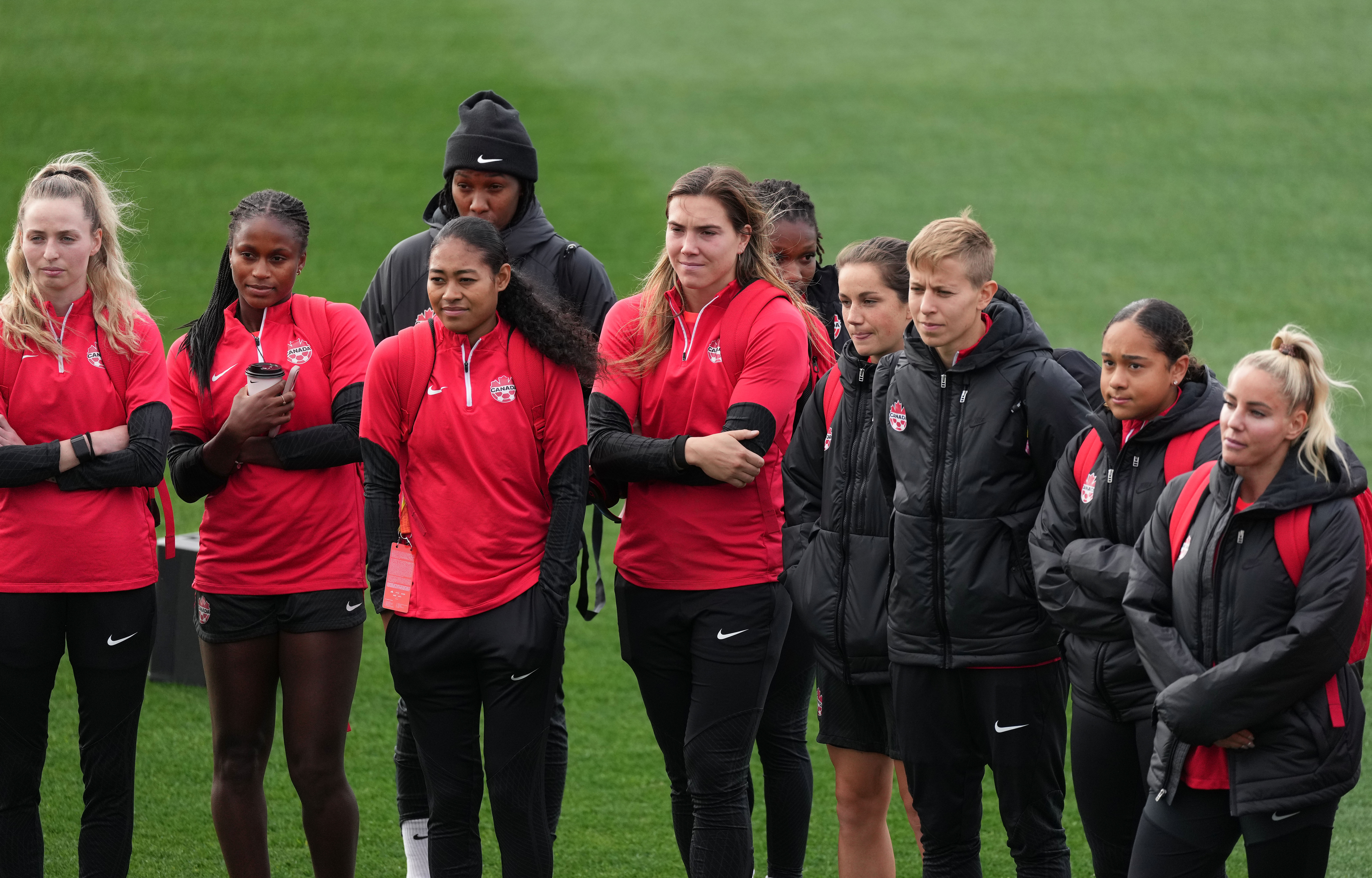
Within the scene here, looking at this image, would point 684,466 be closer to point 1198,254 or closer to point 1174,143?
point 1198,254

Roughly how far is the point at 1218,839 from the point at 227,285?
2.92m

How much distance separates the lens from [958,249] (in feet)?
11.7

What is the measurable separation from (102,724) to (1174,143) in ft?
52.3

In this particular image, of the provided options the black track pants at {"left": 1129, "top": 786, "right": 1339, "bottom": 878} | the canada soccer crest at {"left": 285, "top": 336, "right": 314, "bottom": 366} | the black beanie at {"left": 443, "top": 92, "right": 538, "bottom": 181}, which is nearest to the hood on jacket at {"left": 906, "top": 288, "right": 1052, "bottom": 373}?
the black track pants at {"left": 1129, "top": 786, "right": 1339, "bottom": 878}

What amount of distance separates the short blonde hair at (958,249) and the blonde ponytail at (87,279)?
6.84 feet

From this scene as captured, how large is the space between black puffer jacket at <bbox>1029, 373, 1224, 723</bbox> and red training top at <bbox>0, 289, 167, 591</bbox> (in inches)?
91.4

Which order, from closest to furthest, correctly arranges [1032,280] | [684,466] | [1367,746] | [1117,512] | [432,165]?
[1117,512] < [684,466] < [1367,746] < [1032,280] < [432,165]

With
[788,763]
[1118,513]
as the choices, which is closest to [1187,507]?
[1118,513]

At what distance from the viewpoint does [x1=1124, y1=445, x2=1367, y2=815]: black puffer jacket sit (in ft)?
10.00

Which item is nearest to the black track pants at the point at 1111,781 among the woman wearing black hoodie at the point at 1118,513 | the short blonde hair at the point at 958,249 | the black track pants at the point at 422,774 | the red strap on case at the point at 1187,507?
the woman wearing black hoodie at the point at 1118,513

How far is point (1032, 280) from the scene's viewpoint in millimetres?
14180

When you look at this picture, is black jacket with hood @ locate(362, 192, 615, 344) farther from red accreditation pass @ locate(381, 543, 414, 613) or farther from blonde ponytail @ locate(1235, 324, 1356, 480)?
blonde ponytail @ locate(1235, 324, 1356, 480)

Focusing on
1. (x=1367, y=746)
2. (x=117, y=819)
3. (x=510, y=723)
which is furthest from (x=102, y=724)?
(x=1367, y=746)

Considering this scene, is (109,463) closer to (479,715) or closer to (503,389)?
(503,389)
